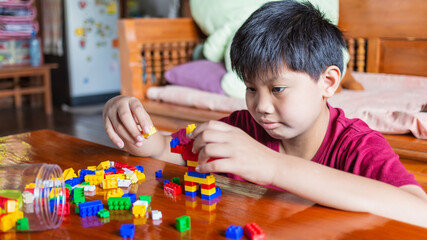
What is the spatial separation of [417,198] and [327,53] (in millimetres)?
303

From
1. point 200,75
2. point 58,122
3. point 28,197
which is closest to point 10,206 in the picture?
point 28,197

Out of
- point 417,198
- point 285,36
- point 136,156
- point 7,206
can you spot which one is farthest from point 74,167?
point 417,198

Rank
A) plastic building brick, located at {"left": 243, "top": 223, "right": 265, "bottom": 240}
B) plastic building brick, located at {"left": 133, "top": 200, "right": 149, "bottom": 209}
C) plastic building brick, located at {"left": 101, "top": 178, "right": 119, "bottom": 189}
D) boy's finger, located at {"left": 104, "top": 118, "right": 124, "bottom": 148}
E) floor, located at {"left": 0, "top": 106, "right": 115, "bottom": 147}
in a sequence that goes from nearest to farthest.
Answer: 1. plastic building brick, located at {"left": 243, "top": 223, "right": 265, "bottom": 240}
2. plastic building brick, located at {"left": 133, "top": 200, "right": 149, "bottom": 209}
3. plastic building brick, located at {"left": 101, "top": 178, "right": 119, "bottom": 189}
4. boy's finger, located at {"left": 104, "top": 118, "right": 124, "bottom": 148}
5. floor, located at {"left": 0, "top": 106, "right": 115, "bottom": 147}

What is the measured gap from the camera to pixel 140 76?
217 cm

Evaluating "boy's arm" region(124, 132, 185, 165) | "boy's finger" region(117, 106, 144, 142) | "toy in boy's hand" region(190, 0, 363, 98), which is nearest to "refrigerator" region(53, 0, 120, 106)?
"toy in boy's hand" region(190, 0, 363, 98)

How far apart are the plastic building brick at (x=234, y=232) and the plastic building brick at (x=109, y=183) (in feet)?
0.88

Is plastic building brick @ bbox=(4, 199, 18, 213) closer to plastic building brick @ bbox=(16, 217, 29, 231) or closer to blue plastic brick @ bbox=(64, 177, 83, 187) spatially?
plastic building brick @ bbox=(16, 217, 29, 231)

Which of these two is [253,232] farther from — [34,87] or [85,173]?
[34,87]

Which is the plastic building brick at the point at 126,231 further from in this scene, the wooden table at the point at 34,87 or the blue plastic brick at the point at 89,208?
the wooden table at the point at 34,87

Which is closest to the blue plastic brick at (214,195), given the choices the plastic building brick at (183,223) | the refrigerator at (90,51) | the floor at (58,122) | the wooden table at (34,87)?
the plastic building brick at (183,223)

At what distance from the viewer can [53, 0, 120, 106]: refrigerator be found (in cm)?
416

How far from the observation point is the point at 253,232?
1.84 feet

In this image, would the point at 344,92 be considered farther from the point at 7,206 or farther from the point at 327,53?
the point at 7,206

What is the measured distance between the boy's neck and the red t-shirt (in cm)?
1
